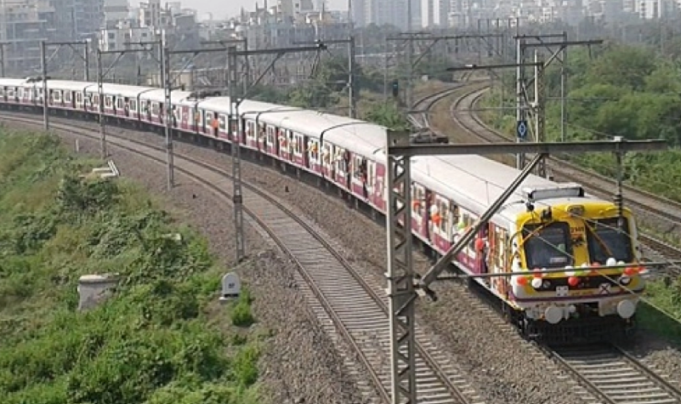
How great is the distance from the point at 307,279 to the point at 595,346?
272 inches

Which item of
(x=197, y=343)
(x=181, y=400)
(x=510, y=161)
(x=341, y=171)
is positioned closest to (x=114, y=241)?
(x=341, y=171)

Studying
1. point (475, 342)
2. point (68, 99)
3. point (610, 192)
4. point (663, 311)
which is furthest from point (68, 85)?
point (475, 342)

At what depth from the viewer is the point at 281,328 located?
62.3ft

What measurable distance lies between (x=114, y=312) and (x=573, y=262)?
9334mm

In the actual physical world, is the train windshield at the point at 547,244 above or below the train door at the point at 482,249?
above

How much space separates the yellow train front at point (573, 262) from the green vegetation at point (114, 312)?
4182 millimetres

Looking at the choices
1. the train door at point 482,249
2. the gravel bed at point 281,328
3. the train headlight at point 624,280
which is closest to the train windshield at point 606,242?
the train headlight at point 624,280

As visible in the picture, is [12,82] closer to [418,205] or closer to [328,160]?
[328,160]

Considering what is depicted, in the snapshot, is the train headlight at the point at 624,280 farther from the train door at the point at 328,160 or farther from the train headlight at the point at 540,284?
the train door at the point at 328,160

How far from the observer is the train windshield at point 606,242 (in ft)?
56.0

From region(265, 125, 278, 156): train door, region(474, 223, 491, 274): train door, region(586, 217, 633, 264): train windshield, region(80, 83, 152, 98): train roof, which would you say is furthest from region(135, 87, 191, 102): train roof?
region(586, 217, 633, 264): train windshield

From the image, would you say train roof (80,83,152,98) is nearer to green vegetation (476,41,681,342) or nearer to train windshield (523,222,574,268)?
green vegetation (476,41,681,342)

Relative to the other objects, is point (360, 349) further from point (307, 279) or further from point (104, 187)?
point (104, 187)

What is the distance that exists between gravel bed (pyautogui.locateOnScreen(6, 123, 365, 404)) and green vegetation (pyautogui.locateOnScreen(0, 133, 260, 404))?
33 centimetres
